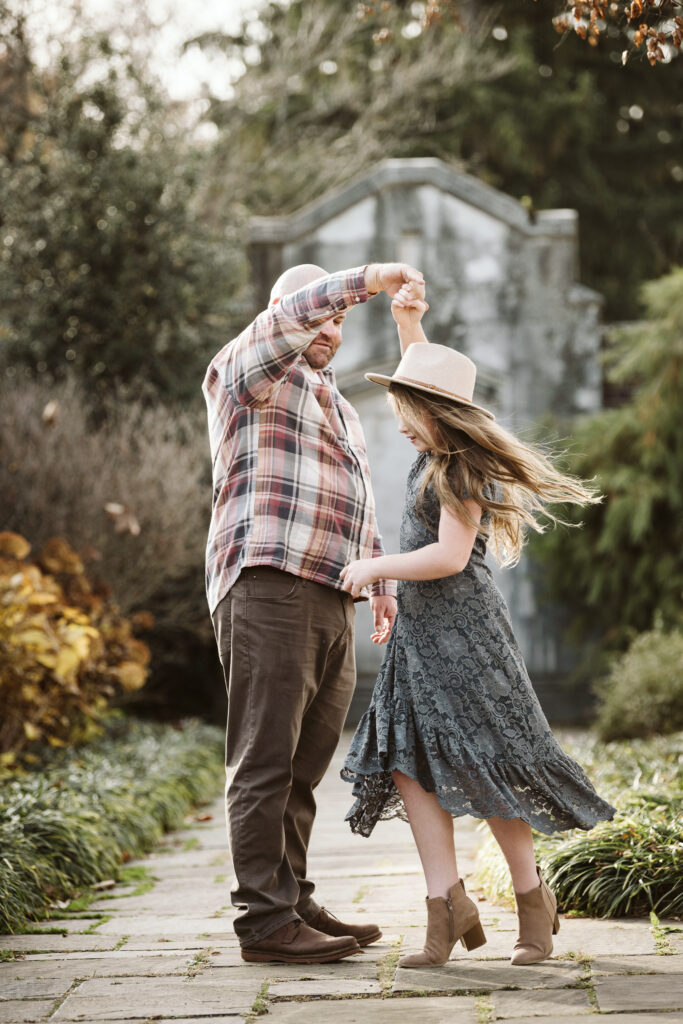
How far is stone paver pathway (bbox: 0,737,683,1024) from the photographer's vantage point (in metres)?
2.54

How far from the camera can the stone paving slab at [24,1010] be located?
2.62 metres

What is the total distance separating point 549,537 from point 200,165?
455 cm

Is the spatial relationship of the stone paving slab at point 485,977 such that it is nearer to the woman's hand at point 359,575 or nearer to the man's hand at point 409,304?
the woman's hand at point 359,575

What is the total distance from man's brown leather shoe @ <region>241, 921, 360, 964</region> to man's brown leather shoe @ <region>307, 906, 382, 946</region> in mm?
137

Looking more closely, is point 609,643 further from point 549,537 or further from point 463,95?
point 463,95

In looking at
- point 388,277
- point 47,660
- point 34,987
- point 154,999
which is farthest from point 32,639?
point 388,277

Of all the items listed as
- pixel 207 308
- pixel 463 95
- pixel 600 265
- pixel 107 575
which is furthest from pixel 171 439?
pixel 600 265

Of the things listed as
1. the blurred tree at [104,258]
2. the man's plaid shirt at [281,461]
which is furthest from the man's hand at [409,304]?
the blurred tree at [104,258]

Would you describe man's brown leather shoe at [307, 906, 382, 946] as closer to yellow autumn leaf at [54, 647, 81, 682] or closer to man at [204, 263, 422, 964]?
man at [204, 263, 422, 964]

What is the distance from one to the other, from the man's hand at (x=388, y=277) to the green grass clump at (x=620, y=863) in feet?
5.88

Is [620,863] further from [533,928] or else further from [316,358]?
[316,358]

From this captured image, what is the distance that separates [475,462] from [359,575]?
43cm

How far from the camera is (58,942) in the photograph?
343 centimetres

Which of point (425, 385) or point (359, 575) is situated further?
point (425, 385)
